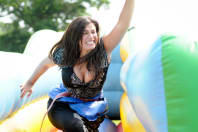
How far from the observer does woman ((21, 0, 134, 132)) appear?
1.66 metres

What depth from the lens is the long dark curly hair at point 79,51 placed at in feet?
5.49

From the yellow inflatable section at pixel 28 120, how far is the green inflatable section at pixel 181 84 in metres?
Answer: 0.96

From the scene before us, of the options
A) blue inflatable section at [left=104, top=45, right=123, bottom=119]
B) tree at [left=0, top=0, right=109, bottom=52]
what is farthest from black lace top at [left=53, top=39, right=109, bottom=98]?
tree at [left=0, top=0, right=109, bottom=52]

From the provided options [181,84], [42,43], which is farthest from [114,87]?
[181,84]

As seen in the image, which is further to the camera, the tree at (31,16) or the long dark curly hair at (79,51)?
the tree at (31,16)

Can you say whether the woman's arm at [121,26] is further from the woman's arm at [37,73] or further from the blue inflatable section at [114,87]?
the blue inflatable section at [114,87]

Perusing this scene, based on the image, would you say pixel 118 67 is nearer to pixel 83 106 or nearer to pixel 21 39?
pixel 83 106

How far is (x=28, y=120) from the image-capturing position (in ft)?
6.43

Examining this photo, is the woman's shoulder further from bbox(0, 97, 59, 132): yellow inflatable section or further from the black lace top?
bbox(0, 97, 59, 132): yellow inflatable section

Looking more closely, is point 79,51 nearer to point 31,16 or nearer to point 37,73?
point 37,73

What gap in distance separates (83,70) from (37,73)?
1.16 feet

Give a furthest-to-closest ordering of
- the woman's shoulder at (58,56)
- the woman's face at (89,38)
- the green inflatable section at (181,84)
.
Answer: the woman's shoulder at (58,56) < the woman's face at (89,38) < the green inflatable section at (181,84)

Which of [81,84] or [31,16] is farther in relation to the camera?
[31,16]

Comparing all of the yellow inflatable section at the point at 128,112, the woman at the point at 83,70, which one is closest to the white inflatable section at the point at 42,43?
the yellow inflatable section at the point at 128,112
